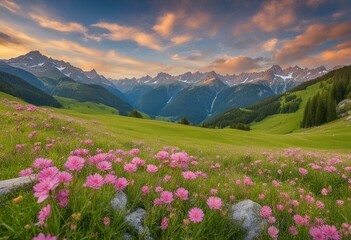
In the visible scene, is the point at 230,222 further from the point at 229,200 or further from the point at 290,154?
the point at 290,154

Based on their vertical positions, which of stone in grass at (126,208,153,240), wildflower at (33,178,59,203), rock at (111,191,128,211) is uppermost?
wildflower at (33,178,59,203)

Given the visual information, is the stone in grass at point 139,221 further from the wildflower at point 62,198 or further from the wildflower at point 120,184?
the wildflower at point 62,198

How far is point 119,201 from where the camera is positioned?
3443 millimetres

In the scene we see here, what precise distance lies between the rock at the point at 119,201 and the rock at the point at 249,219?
1.55 metres

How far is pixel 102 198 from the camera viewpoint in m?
3.15

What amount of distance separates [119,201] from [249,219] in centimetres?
187

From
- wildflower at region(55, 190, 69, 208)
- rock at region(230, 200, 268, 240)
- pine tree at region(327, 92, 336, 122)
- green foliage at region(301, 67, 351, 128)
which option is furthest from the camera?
green foliage at region(301, 67, 351, 128)

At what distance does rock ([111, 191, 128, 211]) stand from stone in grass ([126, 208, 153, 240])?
150mm

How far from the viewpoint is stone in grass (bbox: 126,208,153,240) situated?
3.07 m

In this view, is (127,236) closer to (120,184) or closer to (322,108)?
(120,184)

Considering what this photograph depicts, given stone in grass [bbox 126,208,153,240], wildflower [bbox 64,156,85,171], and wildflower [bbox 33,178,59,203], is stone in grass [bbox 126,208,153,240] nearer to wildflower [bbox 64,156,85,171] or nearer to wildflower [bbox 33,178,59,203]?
wildflower [bbox 64,156,85,171]

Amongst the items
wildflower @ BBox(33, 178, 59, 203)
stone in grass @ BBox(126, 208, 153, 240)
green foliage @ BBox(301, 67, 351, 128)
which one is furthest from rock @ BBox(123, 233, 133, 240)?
green foliage @ BBox(301, 67, 351, 128)

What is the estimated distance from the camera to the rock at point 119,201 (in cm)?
327

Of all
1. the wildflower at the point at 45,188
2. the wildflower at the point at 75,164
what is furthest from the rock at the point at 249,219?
the wildflower at the point at 45,188
